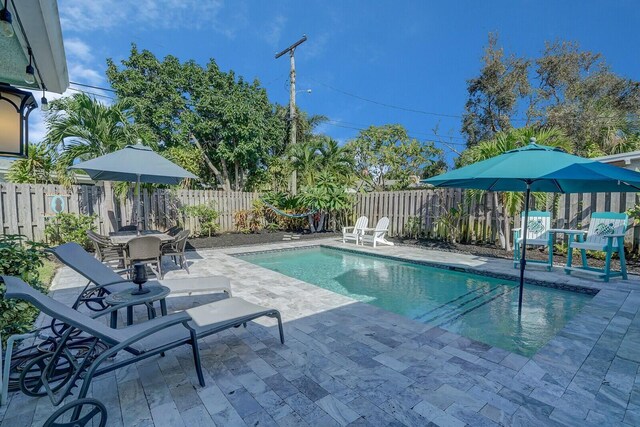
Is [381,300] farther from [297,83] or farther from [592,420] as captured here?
[297,83]

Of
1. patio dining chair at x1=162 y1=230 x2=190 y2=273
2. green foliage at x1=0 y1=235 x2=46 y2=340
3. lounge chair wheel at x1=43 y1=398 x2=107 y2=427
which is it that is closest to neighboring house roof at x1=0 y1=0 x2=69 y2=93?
green foliage at x1=0 y1=235 x2=46 y2=340

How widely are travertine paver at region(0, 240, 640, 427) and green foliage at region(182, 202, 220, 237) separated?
7515 millimetres

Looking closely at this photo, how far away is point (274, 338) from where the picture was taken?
3027mm

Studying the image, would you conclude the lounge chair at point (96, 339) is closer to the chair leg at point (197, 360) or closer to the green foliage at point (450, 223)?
the chair leg at point (197, 360)

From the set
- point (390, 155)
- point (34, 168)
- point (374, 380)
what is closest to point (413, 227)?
point (390, 155)

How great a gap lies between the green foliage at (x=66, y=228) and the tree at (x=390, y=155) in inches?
406

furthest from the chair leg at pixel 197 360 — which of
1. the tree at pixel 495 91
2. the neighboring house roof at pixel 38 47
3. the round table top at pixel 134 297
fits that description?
the tree at pixel 495 91

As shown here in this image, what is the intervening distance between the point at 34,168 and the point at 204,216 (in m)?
4.50

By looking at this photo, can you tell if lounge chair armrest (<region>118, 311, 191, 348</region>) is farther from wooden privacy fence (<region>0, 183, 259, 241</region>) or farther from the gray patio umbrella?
wooden privacy fence (<region>0, 183, 259, 241</region>)

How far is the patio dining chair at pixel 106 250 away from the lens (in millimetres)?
5152

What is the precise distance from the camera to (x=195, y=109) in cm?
1477

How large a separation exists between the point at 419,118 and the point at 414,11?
23.9 feet

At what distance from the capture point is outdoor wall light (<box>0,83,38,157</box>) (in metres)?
2.40

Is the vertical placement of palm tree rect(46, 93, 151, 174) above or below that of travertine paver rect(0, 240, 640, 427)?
above
